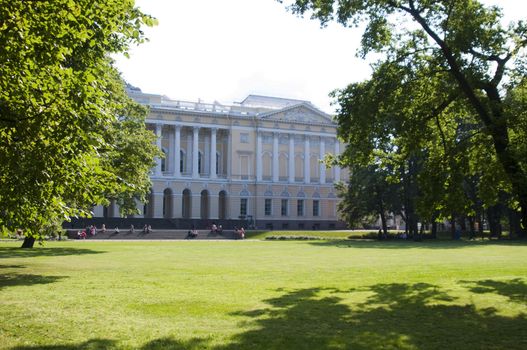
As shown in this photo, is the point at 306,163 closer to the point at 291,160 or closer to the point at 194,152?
the point at 291,160

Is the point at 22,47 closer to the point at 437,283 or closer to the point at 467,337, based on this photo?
the point at 467,337

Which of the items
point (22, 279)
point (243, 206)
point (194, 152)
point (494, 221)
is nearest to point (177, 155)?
point (194, 152)

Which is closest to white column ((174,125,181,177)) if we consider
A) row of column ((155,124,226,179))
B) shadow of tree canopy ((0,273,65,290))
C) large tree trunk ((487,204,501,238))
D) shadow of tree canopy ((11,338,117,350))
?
row of column ((155,124,226,179))

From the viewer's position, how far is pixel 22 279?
16.4m

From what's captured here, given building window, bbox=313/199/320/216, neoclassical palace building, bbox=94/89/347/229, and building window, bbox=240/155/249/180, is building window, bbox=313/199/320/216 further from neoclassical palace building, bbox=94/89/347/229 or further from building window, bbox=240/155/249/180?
building window, bbox=240/155/249/180

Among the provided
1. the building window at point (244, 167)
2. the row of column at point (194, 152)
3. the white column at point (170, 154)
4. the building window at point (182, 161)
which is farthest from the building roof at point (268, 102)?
the white column at point (170, 154)

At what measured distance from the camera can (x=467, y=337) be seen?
898cm

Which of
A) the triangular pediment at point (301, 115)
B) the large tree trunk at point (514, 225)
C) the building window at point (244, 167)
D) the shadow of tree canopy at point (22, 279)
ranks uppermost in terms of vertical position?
the triangular pediment at point (301, 115)

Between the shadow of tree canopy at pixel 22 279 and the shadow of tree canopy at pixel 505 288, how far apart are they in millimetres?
11932

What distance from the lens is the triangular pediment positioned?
291 ft

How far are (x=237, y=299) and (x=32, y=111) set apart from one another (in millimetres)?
6220

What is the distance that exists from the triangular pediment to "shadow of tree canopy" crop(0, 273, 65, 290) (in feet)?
237

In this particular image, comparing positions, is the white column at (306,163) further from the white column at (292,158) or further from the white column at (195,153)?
the white column at (195,153)

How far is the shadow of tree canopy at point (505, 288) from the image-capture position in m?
13.1
